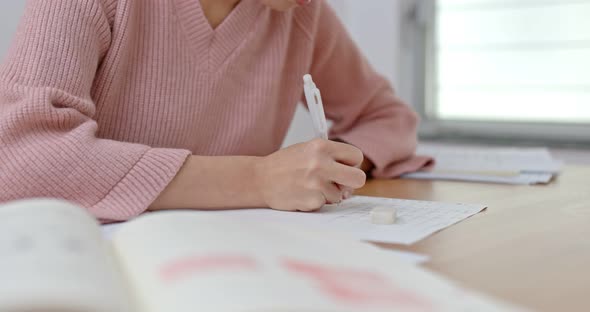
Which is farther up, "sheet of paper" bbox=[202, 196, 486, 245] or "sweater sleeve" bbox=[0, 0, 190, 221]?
"sweater sleeve" bbox=[0, 0, 190, 221]

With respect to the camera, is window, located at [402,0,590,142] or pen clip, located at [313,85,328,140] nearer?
pen clip, located at [313,85,328,140]

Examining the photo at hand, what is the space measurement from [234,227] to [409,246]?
24cm

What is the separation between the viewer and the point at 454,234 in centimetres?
73

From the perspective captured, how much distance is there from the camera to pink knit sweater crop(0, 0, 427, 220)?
2.60 feet

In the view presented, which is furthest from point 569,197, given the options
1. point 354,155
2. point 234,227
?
point 234,227

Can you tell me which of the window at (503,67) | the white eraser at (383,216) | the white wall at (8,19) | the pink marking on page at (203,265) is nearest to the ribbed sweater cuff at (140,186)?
the white eraser at (383,216)

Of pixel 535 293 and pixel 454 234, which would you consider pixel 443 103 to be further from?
pixel 535 293

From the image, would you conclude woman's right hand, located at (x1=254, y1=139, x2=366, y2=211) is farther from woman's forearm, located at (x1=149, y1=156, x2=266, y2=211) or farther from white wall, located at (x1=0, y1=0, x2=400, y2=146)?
white wall, located at (x1=0, y1=0, x2=400, y2=146)

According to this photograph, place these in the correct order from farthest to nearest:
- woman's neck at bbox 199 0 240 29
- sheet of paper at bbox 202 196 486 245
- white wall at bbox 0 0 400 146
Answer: white wall at bbox 0 0 400 146
woman's neck at bbox 199 0 240 29
sheet of paper at bbox 202 196 486 245

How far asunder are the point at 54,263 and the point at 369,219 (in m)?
0.47

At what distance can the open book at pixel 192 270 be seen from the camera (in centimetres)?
36

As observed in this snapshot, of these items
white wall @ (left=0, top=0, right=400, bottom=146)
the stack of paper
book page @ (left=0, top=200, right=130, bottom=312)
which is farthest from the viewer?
white wall @ (left=0, top=0, right=400, bottom=146)

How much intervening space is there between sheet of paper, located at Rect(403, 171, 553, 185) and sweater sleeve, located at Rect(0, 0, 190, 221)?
547 millimetres

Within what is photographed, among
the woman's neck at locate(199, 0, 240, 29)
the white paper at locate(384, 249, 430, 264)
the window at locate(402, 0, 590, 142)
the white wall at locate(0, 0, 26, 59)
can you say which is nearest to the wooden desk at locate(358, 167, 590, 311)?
the white paper at locate(384, 249, 430, 264)
